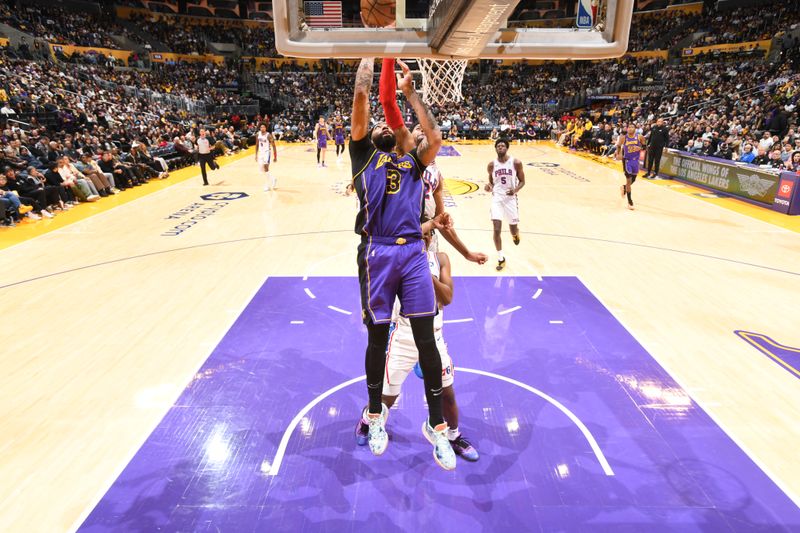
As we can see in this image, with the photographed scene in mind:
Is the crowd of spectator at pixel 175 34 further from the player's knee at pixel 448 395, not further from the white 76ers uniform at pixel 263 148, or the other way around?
the player's knee at pixel 448 395

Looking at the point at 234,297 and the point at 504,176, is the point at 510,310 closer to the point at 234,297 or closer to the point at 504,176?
the point at 504,176

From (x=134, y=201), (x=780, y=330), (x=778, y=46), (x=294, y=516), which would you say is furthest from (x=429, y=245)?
(x=778, y=46)

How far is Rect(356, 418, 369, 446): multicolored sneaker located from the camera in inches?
150

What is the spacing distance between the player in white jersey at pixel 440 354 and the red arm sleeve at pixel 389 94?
0.80 meters

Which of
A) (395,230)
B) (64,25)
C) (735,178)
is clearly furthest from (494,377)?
(64,25)

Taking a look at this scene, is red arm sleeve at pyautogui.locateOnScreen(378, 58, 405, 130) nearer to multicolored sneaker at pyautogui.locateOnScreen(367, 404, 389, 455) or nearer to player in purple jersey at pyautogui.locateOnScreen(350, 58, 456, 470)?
player in purple jersey at pyautogui.locateOnScreen(350, 58, 456, 470)

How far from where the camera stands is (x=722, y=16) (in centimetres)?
3195

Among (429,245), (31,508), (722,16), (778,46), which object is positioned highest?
(722,16)

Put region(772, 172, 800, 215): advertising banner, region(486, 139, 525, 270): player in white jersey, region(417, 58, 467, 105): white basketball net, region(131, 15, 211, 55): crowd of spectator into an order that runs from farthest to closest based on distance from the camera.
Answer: region(131, 15, 211, 55): crowd of spectator, region(772, 172, 800, 215): advertising banner, region(486, 139, 525, 270): player in white jersey, region(417, 58, 467, 105): white basketball net

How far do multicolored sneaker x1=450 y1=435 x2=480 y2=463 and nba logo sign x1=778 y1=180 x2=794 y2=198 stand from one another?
1113 cm

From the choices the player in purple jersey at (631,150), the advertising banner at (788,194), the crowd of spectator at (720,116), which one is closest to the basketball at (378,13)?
the player in purple jersey at (631,150)

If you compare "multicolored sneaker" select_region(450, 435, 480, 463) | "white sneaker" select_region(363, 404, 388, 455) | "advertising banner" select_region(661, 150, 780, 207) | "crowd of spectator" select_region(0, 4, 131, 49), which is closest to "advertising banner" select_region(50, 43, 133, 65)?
"crowd of spectator" select_region(0, 4, 131, 49)

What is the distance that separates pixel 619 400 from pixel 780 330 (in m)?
2.81

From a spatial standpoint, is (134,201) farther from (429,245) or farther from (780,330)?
(780,330)
